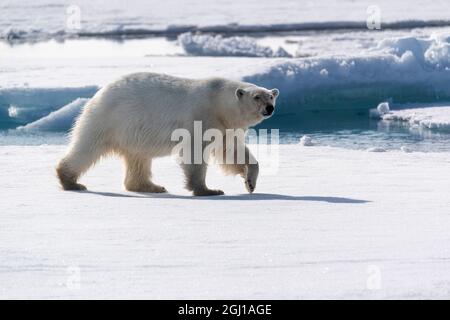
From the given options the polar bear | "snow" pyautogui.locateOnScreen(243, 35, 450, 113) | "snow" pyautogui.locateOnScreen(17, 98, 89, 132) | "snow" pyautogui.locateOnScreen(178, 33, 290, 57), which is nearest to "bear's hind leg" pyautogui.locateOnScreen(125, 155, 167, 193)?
the polar bear

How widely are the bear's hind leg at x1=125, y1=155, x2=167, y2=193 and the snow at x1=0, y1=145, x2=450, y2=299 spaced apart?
0.40ft

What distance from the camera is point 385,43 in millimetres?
14836

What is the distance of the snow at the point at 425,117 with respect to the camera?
11.9 meters

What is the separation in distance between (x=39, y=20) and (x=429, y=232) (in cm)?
1856

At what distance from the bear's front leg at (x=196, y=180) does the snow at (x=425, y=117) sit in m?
6.20

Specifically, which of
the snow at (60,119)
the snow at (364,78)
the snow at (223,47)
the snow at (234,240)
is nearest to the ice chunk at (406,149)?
the snow at (234,240)

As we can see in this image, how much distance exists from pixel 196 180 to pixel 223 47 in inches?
451

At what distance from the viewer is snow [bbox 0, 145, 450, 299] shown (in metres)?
3.63

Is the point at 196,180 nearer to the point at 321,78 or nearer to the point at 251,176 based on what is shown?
the point at 251,176

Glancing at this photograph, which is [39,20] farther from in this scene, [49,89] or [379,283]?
[379,283]

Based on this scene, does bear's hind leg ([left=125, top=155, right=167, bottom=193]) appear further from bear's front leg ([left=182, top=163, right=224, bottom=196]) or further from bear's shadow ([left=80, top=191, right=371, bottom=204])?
bear's front leg ([left=182, top=163, right=224, bottom=196])

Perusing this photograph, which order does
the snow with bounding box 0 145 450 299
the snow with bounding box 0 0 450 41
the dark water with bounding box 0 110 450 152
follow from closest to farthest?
the snow with bounding box 0 145 450 299
the dark water with bounding box 0 110 450 152
the snow with bounding box 0 0 450 41

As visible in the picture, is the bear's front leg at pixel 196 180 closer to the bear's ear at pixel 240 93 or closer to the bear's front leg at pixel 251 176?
the bear's front leg at pixel 251 176

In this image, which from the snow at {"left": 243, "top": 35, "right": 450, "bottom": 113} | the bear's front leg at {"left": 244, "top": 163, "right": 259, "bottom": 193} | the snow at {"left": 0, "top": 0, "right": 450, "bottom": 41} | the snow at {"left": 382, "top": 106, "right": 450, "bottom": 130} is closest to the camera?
the bear's front leg at {"left": 244, "top": 163, "right": 259, "bottom": 193}
